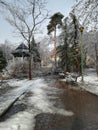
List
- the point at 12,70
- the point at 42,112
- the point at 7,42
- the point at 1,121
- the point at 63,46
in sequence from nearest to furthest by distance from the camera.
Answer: the point at 1,121 → the point at 42,112 → the point at 12,70 → the point at 63,46 → the point at 7,42

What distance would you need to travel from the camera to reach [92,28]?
17.2 metres

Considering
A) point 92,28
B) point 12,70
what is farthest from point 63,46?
point 92,28

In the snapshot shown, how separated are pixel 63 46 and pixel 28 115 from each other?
45114mm

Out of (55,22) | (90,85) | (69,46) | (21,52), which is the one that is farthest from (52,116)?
(55,22)

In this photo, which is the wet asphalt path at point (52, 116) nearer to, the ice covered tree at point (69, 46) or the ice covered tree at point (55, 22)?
the ice covered tree at point (69, 46)

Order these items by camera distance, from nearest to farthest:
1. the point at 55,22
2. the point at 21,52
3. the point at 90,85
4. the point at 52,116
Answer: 1. the point at 52,116
2. the point at 90,85
3. the point at 21,52
4. the point at 55,22

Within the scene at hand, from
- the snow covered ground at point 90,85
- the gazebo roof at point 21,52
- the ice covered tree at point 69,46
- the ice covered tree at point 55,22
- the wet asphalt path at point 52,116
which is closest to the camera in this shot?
the wet asphalt path at point 52,116

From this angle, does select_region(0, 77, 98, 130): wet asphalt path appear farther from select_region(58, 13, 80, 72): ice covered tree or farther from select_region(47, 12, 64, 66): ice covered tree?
select_region(47, 12, 64, 66): ice covered tree

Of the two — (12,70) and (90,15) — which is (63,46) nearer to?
(12,70)

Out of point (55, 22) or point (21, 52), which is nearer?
point (21, 52)

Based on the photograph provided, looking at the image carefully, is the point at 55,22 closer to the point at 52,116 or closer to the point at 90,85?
the point at 90,85

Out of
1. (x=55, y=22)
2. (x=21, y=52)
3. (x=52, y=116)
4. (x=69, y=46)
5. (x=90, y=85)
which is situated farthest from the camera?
(x=55, y=22)

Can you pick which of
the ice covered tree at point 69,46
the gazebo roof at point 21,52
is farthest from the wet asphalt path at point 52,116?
the gazebo roof at point 21,52

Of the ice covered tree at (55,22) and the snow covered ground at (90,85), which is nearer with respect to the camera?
the snow covered ground at (90,85)
